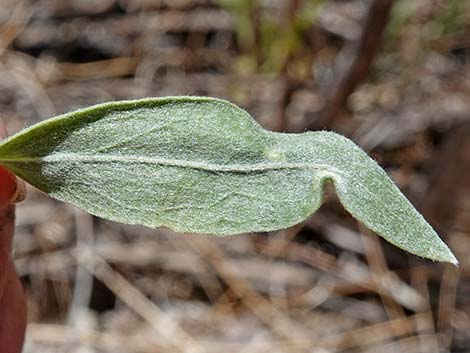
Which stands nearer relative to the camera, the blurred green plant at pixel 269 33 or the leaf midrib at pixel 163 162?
the leaf midrib at pixel 163 162

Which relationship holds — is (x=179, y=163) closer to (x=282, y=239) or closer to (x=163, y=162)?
(x=163, y=162)

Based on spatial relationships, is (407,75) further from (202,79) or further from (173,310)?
(173,310)

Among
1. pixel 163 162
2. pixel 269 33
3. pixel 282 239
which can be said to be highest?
pixel 163 162

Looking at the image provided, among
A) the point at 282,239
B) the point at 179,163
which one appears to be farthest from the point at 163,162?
the point at 282,239

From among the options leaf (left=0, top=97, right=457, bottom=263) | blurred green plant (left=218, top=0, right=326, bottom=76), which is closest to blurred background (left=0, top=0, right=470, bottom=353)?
blurred green plant (left=218, top=0, right=326, bottom=76)

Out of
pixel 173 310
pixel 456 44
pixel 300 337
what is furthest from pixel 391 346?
pixel 456 44

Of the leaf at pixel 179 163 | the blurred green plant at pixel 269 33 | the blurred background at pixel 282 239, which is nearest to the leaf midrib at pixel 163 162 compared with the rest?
the leaf at pixel 179 163

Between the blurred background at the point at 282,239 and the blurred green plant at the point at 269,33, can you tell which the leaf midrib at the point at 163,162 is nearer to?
the blurred background at the point at 282,239
